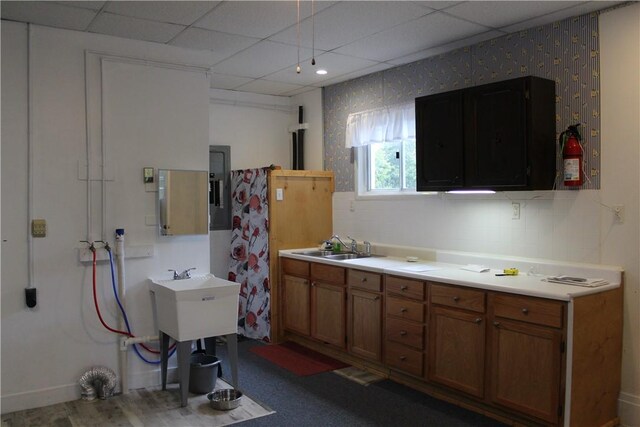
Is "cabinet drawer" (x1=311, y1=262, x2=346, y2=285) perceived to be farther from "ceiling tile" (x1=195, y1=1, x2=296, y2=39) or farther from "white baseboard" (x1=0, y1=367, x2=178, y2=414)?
"ceiling tile" (x1=195, y1=1, x2=296, y2=39)

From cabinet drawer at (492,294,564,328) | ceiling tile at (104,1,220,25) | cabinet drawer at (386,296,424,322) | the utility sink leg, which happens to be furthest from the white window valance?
the utility sink leg

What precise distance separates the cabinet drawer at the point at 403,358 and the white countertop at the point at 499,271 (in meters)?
0.54

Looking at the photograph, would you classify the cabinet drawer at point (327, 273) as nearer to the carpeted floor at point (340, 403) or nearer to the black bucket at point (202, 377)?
the carpeted floor at point (340, 403)

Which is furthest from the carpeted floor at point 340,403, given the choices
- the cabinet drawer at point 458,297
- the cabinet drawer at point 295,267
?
the cabinet drawer at point 295,267

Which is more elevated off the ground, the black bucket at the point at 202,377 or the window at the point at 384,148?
the window at the point at 384,148

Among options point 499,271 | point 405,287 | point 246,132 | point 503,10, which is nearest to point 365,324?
point 405,287

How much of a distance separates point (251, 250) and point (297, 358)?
3.96 feet

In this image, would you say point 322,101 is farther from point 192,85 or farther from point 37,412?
point 37,412

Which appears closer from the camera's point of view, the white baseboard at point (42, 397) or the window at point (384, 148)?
the white baseboard at point (42, 397)

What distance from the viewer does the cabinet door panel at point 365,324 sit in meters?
4.02

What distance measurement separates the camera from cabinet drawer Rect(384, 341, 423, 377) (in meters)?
3.68

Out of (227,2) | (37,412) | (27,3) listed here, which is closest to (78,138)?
(27,3)

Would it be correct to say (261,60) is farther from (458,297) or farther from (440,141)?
(458,297)

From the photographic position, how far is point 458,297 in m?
3.39
